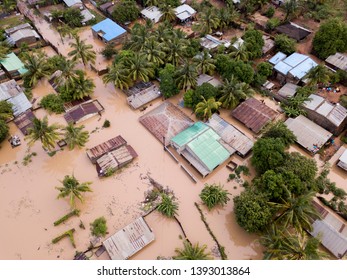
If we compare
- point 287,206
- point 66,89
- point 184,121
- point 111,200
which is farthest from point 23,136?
point 287,206

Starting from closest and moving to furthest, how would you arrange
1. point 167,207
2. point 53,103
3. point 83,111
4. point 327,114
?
point 167,207 < point 327,114 < point 83,111 < point 53,103

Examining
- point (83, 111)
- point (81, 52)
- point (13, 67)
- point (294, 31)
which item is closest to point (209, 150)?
point (83, 111)

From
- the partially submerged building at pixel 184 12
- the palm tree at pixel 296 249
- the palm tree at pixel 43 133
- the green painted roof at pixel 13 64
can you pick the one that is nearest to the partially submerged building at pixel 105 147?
the palm tree at pixel 43 133

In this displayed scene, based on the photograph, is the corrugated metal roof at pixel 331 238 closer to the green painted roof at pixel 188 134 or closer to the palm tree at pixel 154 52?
the green painted roof at pixel 188 134

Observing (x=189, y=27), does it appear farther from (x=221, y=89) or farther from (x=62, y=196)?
(x=62, y=196)

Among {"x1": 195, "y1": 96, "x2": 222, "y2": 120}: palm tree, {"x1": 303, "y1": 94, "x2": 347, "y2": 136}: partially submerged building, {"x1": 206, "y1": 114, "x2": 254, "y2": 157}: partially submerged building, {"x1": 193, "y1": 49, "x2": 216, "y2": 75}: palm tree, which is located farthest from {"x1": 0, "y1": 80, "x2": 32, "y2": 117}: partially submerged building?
{"x1": 303, "y1": 94, "x2": 347, "y2": 136}: partially submerged building

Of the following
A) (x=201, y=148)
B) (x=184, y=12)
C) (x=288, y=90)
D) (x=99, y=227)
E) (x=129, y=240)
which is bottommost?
(x=99, y=227)

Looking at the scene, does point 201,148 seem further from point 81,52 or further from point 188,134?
point 81,52
